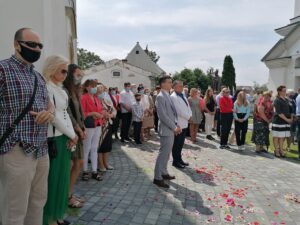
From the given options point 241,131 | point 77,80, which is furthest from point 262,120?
point 77,80

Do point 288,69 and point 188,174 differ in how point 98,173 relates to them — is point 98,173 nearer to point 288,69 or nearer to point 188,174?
point 188,174

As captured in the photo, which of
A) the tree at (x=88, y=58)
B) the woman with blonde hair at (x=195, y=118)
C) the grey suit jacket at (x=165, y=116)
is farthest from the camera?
the tree at (x=88, y=58)

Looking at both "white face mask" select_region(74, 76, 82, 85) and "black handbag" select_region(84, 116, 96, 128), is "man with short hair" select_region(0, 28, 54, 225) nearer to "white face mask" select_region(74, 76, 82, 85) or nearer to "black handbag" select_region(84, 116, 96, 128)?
"white face mask" select_region(74, 76, 82, 85)

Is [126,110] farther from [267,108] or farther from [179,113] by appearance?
[267,108]

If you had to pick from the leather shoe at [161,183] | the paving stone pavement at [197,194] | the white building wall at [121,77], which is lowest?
the paving stone pavement at [197,194]

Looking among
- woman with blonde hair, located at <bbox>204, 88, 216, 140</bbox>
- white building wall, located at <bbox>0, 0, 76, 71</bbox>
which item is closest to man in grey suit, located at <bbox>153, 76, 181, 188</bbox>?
white building wall, located at <bbox>0, 0, 76, 71</bbox>

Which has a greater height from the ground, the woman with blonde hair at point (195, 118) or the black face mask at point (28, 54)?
the black face mask at point (28, 54)

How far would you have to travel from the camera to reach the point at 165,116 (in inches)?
265

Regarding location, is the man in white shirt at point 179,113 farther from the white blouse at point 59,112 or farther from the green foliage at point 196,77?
the green foliage at point 196,77

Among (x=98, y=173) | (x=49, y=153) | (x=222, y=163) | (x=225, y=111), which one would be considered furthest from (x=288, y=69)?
(x=49, y=153)

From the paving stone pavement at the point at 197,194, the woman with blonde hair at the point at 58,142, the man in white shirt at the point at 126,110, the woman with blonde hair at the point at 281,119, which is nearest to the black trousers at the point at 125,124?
the man in white shirt at the point at 126,110

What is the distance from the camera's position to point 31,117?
10.6 feet

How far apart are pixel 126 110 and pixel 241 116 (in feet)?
12.9

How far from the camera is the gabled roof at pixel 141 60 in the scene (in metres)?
68.6
